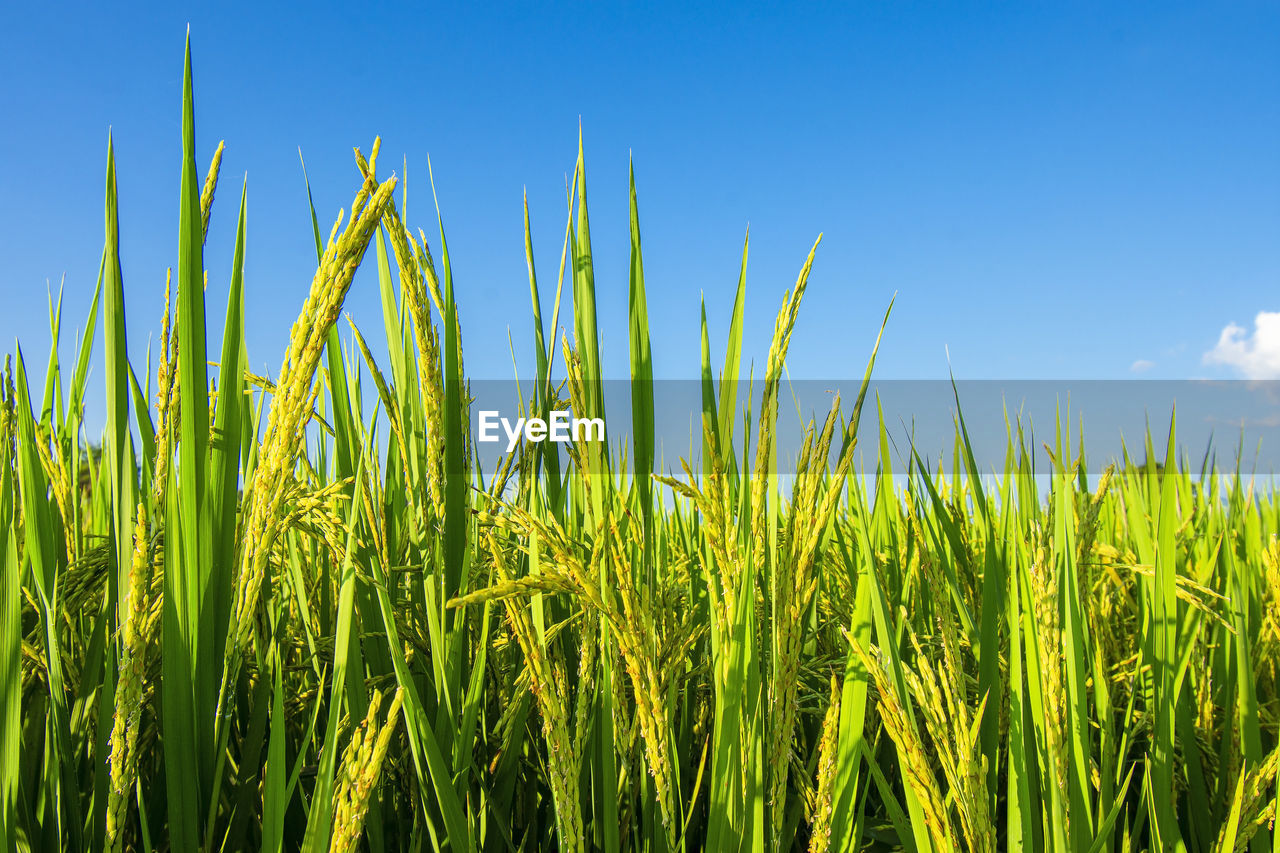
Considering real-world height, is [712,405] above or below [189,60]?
below

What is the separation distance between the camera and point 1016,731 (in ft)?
2.88

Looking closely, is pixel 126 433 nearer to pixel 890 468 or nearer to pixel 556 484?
pixel 556 484

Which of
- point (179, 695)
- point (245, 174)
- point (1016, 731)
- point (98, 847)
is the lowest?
point (98, 847)

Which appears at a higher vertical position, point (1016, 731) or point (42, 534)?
point (42, 534)

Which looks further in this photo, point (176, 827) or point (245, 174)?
point (245, 174)

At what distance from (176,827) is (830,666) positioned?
0.87 meters

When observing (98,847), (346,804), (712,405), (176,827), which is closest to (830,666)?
(712,405)

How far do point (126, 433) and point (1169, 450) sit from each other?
78.3 inches

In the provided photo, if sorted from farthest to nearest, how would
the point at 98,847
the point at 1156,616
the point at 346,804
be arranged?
the point at 1156,616 → the point at 98,847 → the point at 346,804

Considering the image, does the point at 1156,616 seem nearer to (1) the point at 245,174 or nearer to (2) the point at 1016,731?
(2) the point at 1016,731

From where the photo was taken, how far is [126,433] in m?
0.89

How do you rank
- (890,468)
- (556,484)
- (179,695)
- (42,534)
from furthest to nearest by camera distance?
(890,468), (556,484), (42,534), (179,695)

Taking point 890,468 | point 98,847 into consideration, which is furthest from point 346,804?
point 890,468

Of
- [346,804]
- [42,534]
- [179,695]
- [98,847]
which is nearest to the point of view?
[346,804]
